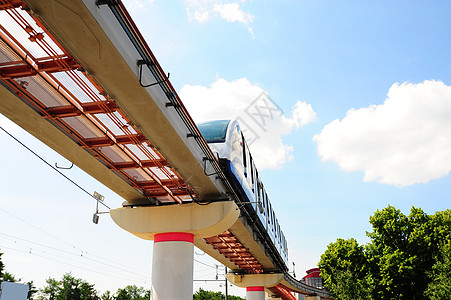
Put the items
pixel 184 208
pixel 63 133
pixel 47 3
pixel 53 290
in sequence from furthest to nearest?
pixel 53 290 < pixel 184 208 < pixel 63 133 < pixel 47 3

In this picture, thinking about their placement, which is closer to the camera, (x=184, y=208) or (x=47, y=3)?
(x=47, y=3)

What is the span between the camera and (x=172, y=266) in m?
14.1

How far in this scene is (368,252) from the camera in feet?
101

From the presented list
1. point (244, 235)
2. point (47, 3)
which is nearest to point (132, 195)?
point (244, 235)

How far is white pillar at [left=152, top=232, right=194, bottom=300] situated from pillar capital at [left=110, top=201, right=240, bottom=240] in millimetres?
359

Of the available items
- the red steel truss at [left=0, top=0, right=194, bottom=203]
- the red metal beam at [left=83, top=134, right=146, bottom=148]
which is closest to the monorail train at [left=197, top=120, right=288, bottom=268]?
the red steel truss at [left=0, top=0, right=194, bottom=203]

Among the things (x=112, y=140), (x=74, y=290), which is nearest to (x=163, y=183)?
(x=112, y=140)

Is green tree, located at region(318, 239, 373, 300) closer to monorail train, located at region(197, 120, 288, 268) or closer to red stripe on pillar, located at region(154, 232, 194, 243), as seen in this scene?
monorail train, located at region(197, 120, 288, 268)

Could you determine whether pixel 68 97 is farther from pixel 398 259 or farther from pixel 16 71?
pixel 398 259

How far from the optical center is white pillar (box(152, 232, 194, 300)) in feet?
45.2

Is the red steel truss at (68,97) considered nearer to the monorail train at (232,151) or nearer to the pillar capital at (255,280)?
the monorail train at (232,151)

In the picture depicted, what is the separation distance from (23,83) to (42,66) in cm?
86

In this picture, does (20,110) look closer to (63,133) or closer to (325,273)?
(63,133)

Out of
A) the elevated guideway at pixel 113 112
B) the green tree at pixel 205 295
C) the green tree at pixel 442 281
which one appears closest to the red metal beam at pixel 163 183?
the elevated guideway at pixel 113 112
